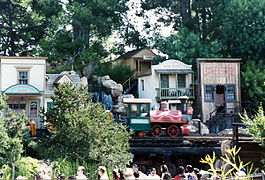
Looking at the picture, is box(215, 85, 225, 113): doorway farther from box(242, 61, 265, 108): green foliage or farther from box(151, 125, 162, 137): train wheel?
box(151, 125, 162, 137): train wheel

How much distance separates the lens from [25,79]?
87.9 ft

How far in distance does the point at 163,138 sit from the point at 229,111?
39.0 ft

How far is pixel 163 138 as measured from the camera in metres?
20.1

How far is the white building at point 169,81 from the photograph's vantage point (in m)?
31.5

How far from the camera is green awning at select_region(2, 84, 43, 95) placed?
2484 centimetres

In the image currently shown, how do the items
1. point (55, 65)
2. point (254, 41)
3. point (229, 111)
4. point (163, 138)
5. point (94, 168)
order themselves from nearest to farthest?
point (94, 168)
point (163, 138)
point (229, 111)
point (254, 41)
point (55, 65)

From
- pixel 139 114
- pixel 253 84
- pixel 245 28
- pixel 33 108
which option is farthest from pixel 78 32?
pixel 139 114

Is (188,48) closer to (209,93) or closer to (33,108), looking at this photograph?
(209,93)

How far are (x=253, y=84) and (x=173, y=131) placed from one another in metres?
13.2

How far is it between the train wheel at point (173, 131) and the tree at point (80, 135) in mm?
5422

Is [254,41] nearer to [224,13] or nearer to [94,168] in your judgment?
[224,13]

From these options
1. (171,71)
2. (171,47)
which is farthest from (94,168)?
(171,47)

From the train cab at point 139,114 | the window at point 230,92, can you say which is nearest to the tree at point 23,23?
the window at point 230,92

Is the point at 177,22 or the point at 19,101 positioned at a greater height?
the point at 177,22
